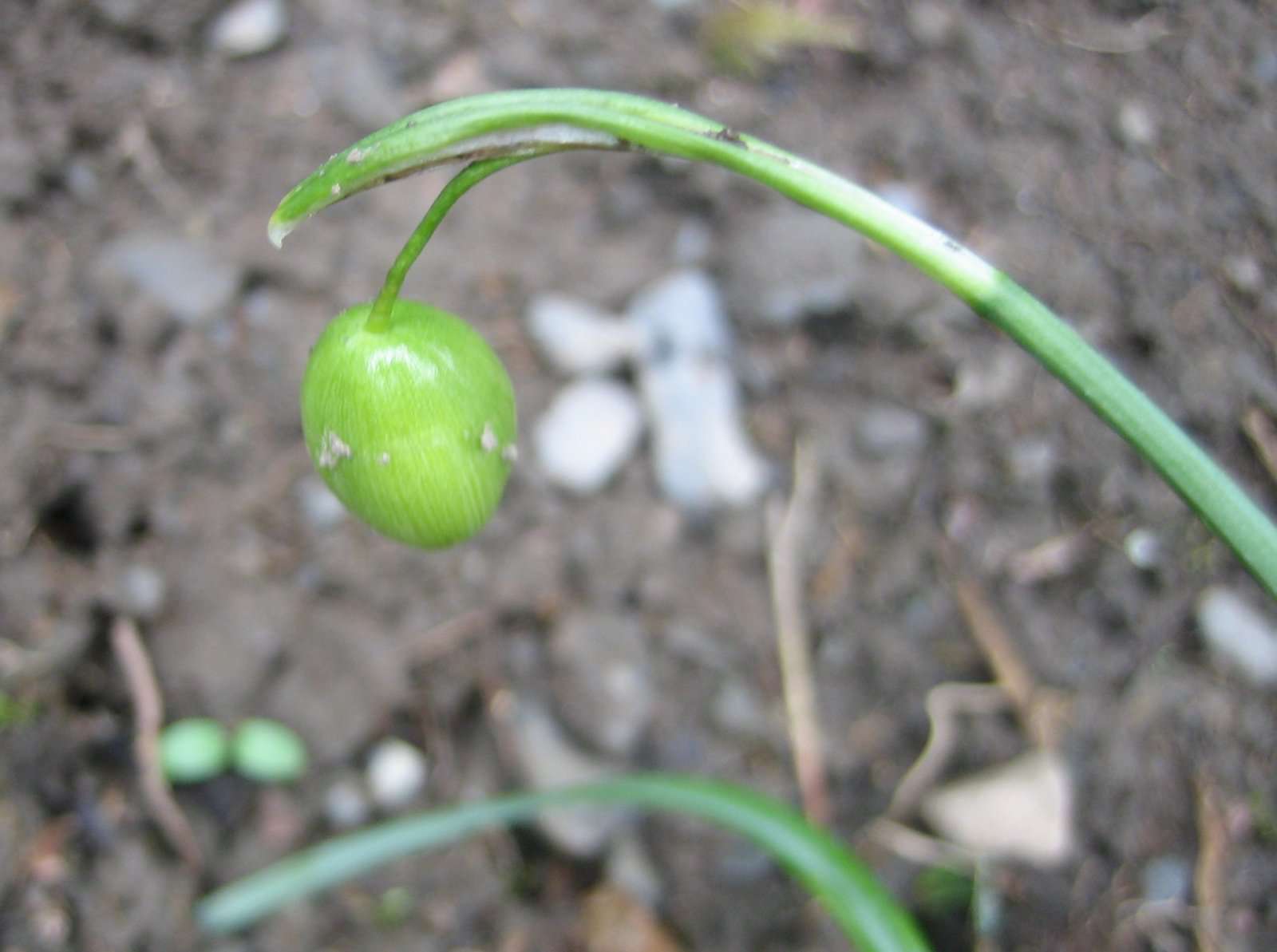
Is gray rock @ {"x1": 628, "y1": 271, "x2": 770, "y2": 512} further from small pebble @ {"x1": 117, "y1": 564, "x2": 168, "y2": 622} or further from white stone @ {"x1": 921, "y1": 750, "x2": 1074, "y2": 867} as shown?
small pebble @ {"x1": 117, "y1": 564, "x2": 168, "y2": 622}

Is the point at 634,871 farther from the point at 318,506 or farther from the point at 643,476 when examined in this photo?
the point at 318,506

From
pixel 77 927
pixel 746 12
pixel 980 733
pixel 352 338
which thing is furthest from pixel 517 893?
pixel 746 12

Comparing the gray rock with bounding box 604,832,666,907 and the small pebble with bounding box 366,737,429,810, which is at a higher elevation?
the small pebble with bounding box 366,737,429,810

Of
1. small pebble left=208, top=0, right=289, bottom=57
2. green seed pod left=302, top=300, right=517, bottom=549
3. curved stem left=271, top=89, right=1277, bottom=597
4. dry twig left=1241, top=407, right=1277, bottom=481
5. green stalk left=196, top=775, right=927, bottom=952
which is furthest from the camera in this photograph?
small pebble left=208, top=0, right=289, bottom=57

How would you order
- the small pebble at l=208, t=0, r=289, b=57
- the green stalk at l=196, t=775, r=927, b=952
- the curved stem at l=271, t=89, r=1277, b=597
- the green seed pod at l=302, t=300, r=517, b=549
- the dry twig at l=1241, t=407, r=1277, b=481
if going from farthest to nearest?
1. the small pebble at l=208, t=0, r=289, b=57
2. the dry twig at l=1241, t=407, r=1277, b=481
3. the green stalk at l=196, t=775, r=927, b=952
4. the green seed pod at l=302, t=300, r=517, b=549
5. the curved stem at l=271, t=89, r=1277, b=597

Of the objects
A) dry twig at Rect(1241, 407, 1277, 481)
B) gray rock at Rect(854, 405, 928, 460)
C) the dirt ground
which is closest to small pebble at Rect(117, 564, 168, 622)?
the dirt ground

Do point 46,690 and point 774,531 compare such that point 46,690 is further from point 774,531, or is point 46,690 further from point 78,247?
point 774,531

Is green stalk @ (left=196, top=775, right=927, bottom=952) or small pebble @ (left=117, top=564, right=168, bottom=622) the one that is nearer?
green stalk @ (left=196, top=775, right=927, bottom=952)
